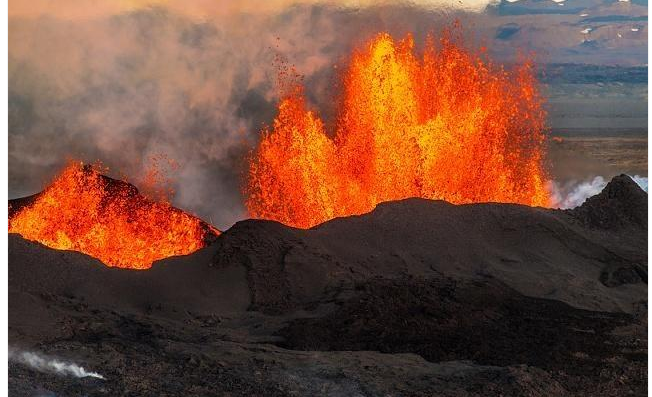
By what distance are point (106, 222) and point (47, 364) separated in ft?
50.8

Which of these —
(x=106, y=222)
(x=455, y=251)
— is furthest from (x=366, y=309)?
(x=106, y=222)

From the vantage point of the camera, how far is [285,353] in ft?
59.4

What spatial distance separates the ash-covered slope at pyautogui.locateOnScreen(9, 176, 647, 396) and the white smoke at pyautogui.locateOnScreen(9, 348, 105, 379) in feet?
0.88

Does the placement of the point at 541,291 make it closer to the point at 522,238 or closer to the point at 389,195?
the point at 522,238

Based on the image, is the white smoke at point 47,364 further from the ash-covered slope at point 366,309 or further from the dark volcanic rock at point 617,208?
the dark volcanic rock at point 617,208

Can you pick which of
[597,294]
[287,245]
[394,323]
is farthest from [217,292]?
[597,294]

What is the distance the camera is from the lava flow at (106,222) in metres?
28.9

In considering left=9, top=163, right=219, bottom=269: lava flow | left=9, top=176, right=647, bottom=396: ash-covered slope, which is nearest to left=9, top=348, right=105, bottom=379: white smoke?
left=9, top=176, right=647, bottom=396: ash-covered slope

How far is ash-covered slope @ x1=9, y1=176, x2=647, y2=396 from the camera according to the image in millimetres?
16219

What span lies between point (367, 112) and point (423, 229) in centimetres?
1055

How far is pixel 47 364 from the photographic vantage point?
1585cm

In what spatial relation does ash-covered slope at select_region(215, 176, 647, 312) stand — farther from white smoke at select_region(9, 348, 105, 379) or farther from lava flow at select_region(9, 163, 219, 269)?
white smoke at select_region(9, 348, 105, 379)

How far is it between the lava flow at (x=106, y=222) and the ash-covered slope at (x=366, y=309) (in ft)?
15.8

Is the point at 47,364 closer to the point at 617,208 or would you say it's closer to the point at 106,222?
the point at 106,222
